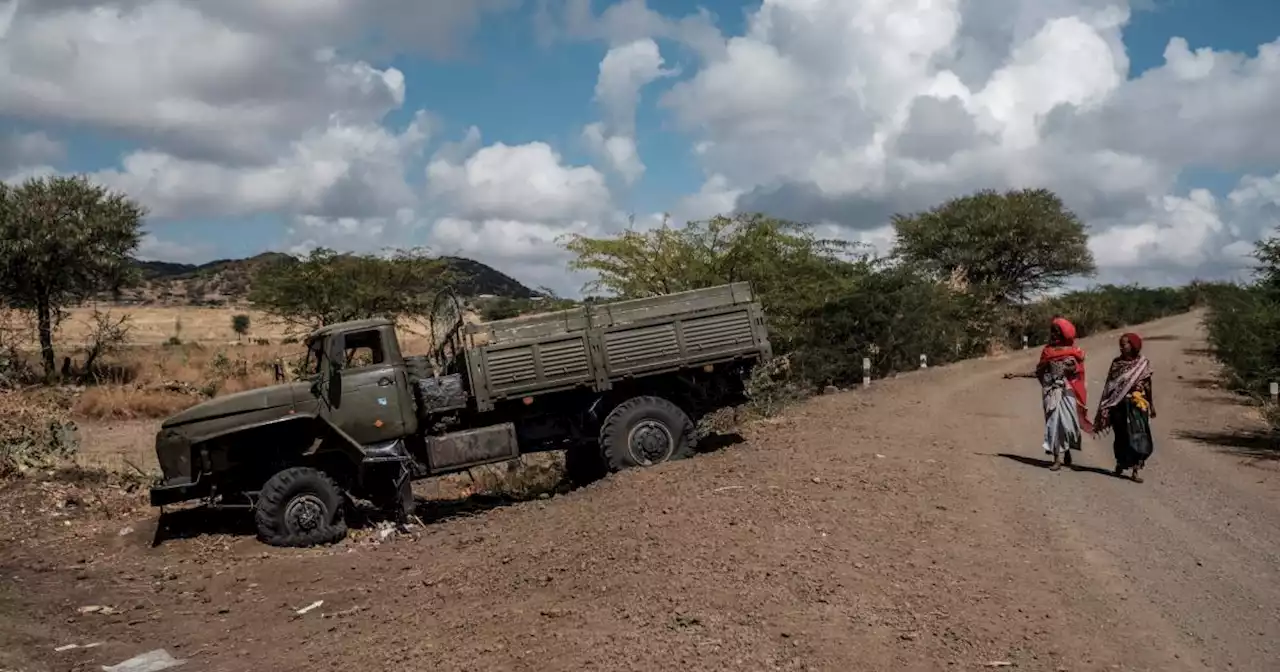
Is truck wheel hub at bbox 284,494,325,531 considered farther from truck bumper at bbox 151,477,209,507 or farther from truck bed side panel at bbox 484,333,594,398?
truck bed side panel at bbox 484,333,594,398

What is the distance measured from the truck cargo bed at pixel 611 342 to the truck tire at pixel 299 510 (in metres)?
1.85

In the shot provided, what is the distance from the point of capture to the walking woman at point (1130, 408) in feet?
34.0

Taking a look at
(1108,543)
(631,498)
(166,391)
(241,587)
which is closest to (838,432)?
(631,498)

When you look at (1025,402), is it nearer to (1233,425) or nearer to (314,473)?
(1233,425)

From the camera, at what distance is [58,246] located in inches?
1143

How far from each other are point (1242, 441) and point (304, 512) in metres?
12.6

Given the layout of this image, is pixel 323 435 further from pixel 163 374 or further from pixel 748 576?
pixel 163 374

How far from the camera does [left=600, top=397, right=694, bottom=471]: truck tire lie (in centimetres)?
1141

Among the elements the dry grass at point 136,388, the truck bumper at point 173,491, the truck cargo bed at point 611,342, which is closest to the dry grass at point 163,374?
the dry grass at point 136,388

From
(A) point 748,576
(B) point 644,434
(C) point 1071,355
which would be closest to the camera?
(A) point 748,576

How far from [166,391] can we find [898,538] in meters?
23.8

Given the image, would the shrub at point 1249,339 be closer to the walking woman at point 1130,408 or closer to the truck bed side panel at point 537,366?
the walking woman at point 1130,408

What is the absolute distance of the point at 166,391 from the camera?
86.9 ft

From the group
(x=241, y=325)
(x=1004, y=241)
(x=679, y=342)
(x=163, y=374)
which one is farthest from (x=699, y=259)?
(x=241, y=325)
